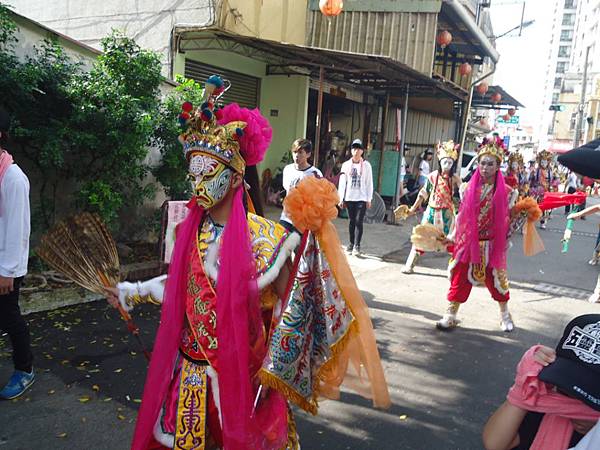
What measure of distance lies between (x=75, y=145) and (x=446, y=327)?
4.51m

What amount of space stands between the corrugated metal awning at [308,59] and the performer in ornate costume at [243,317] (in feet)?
22.8

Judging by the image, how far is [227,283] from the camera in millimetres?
2045

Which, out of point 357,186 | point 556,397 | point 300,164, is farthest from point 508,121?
point 556,397

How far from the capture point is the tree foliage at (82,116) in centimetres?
528

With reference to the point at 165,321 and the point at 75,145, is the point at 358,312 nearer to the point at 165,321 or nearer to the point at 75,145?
the point at 165,321

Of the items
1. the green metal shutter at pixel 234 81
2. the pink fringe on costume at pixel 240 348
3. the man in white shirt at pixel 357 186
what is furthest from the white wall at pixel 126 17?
the pink fringe on costume at pixel 240 348

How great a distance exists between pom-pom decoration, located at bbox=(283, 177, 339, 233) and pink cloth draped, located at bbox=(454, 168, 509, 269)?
3.66 m

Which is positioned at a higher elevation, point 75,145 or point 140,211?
point 75,145

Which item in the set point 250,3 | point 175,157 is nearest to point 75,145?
point 175,157

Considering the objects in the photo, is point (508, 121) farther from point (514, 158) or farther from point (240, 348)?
point (240, 348)

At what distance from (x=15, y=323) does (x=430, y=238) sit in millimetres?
4227

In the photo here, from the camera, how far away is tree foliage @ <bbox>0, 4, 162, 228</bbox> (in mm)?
5277

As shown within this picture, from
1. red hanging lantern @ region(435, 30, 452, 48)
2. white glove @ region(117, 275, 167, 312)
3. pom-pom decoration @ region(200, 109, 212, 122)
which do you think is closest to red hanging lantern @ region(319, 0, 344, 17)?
red hanging lantern @ region(435, 30, 452, 48)

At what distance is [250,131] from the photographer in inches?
88.2
